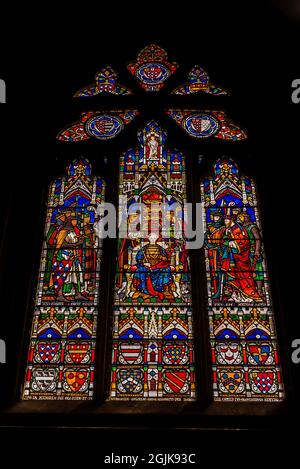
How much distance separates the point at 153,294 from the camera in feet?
18.4

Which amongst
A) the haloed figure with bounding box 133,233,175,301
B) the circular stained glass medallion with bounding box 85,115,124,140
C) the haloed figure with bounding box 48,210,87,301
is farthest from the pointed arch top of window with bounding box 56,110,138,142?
the haloed figure with bounding box 133,233,175,301

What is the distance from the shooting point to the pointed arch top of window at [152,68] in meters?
A: 7.66

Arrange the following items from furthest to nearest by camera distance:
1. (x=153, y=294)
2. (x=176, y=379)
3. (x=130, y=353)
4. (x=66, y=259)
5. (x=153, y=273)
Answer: (x=66, y=259) → (x=153, y=273) → (x=153, y=294) → (x=130, y=353) → (x=176, y=379)

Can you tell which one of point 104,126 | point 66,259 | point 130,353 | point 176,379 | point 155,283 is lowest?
point 176,379

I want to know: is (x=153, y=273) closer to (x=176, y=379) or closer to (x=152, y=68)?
(x=176, y=379)

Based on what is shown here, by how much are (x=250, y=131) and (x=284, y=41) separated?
127 centimetres

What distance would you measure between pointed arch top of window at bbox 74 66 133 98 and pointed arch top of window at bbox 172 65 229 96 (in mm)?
663

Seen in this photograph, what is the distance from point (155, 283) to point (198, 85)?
3.02 meters

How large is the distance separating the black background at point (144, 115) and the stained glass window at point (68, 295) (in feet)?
0.47

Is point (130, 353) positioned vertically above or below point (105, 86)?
below

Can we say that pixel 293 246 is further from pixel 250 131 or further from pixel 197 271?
pixel 250 131

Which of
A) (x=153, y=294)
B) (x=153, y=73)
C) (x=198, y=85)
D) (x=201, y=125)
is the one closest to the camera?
(x=153, y=294)

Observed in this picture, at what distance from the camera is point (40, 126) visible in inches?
277

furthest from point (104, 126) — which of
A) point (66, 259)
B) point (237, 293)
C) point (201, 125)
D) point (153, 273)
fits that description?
point (237, 293)
